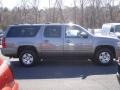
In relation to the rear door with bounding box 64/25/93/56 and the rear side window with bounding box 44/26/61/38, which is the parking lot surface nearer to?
the rear door with bounding box 64/25/93/56

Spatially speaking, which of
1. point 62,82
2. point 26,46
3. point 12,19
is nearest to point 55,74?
point 62,82

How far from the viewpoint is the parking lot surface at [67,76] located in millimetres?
8945

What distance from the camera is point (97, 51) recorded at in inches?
504

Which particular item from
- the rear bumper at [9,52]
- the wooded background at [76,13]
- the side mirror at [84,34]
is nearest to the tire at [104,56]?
the side mirror at [84,34]

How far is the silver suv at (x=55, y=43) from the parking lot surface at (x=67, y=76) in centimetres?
48

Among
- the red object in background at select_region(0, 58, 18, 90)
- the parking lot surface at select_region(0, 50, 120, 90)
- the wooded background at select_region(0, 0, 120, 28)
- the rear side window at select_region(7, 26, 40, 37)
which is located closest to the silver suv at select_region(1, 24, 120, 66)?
→ the rear side window at select_region(7, 26, 40, 37)

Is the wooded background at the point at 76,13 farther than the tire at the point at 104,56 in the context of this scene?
Yes

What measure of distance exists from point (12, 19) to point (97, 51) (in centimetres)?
3675

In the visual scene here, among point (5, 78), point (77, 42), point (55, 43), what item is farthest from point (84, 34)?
point (5, 78)

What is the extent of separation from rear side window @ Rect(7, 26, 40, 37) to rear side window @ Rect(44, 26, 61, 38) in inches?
14.6

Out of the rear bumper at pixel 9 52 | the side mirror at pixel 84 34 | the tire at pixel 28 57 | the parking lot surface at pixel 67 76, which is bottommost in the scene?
the parking lot surface at pixel 67 76

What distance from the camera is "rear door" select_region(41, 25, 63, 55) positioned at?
41.6ft

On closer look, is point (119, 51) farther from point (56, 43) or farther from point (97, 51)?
point (56, 43)

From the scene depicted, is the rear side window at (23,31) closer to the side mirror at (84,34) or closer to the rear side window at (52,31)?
the rear side window at (52,31)
